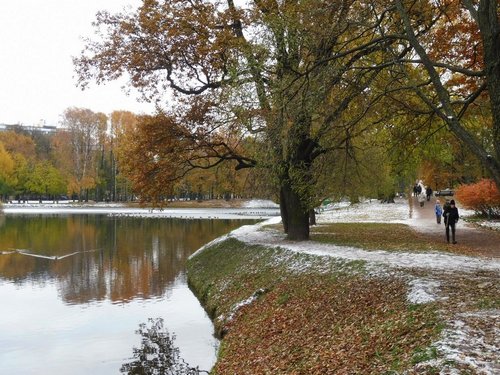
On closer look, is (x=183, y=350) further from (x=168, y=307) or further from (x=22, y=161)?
(x=22, y=161)

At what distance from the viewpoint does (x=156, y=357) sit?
40.8 ft

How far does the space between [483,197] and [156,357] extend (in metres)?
25.1

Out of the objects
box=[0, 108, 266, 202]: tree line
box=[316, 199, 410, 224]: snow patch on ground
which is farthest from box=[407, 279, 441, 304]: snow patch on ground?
box=[0, 108, 266, 202]: tree line

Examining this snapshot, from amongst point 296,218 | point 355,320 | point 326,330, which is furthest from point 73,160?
point 355,320

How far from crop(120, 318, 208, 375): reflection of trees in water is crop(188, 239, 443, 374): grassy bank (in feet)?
3.71

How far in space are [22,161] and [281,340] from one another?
9802cm

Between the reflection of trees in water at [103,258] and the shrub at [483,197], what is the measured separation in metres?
17.6

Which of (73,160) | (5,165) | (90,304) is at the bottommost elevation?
(90,304)

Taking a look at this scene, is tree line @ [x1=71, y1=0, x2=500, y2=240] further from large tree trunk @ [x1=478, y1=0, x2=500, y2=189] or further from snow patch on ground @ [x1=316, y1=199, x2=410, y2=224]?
snow patch on ground @ [x1=316, y1=199, x2=410, y2=224]

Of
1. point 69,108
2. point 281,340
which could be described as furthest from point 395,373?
point 69,108

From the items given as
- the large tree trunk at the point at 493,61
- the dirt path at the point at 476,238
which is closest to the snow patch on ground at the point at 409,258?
the dirt path at the point at 476,238

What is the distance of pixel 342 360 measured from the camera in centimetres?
791

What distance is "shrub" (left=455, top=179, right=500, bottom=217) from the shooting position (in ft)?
99.6

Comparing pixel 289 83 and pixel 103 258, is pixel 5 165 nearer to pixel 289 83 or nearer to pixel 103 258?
pixel 103 258
